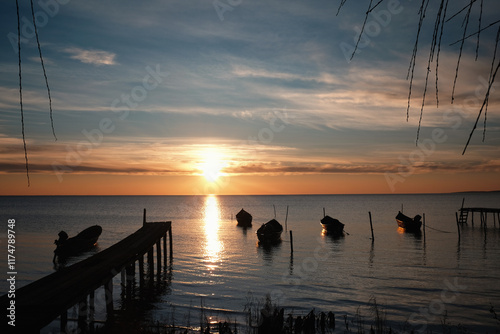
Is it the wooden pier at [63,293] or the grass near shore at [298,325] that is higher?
the wooden pier at [63,293]

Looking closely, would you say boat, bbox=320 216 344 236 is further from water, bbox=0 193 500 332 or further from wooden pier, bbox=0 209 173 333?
wooden pier, bbox=0 209 173 333

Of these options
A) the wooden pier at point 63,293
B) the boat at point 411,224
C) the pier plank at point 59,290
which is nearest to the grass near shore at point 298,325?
the wooden pier at point 63,293

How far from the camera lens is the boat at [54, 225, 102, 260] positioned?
34.2 metres

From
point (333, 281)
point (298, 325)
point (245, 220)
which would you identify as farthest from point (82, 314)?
point (245, 220)

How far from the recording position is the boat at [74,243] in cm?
3419

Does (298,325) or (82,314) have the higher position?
(82,314)

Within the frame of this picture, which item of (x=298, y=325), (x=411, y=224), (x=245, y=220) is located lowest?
(x=298, y=325)

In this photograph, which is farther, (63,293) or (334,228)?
(334,228)

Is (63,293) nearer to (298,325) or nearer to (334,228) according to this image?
(298,325)

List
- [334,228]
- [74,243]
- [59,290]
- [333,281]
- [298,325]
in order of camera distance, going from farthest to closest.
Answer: [334,228], [74,243], [333,281], [298,325], [59,290]

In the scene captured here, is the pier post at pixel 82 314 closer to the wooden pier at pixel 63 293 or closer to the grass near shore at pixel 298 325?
the wooden pier at pixel 63 293

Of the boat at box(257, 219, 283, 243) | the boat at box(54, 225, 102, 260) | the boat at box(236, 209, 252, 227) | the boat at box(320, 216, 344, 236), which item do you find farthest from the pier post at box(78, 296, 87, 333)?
the boat at box(236, 209, 252, 227)

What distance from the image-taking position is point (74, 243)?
3778cm

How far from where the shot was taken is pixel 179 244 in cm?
4656
